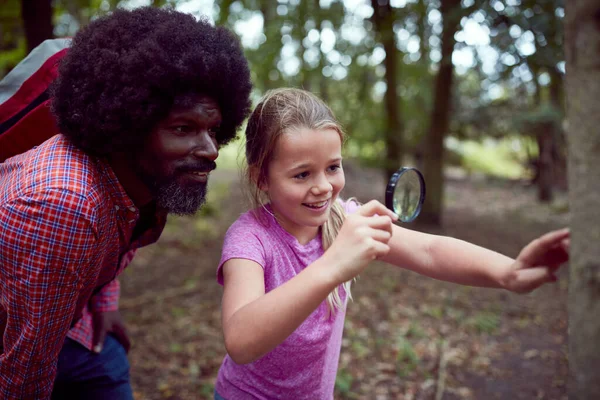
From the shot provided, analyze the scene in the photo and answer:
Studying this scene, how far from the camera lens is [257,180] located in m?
1.88

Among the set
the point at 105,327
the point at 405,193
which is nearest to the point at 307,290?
the point at 405,193

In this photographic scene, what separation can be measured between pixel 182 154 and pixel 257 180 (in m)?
0.29

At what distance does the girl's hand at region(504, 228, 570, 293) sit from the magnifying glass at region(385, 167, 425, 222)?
37 centimetres

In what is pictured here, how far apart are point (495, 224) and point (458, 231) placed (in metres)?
1.33

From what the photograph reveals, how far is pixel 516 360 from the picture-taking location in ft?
14.1

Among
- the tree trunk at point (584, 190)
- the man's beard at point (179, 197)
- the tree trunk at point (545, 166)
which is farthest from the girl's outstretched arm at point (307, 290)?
the tree trunk at point (545, 166)

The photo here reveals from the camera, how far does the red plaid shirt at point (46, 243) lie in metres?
1.58

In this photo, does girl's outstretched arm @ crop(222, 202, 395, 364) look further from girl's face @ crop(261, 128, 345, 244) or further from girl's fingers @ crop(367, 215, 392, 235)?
girl's face @ crop(261, 128, 345, 244)

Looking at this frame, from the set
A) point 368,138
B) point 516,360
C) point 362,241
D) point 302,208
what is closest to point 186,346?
point 516,360

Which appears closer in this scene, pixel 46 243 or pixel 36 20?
pixel 46 243

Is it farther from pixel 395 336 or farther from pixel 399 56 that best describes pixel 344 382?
pixel 399 56

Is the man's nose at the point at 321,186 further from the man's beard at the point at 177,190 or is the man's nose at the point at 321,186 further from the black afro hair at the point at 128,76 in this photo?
the black afro hair at the point at 128,76

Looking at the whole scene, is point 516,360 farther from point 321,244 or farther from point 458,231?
point 458,231

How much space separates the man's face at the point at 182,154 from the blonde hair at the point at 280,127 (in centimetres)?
15
